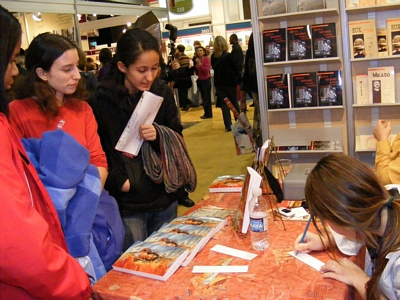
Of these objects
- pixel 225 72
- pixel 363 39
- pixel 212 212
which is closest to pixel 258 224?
pixel 212 212

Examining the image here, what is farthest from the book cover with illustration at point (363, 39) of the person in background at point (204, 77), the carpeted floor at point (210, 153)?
the person in background at point (204, 77)

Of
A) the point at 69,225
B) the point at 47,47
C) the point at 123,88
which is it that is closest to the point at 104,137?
the point at 123,88

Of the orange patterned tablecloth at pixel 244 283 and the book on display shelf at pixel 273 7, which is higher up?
the book on display shelf at pixel 273 7

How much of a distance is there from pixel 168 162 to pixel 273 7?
2.36 m

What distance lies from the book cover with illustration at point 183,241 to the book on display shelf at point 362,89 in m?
2.59

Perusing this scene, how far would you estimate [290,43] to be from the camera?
375cm

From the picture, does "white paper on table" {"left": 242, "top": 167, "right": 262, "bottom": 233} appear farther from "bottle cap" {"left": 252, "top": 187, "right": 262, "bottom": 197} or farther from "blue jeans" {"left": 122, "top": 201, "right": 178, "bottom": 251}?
"blue jeans" {"left": 122, "top": 201, "right": 178, "bottom": 251}

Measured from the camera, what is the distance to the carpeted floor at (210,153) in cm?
521

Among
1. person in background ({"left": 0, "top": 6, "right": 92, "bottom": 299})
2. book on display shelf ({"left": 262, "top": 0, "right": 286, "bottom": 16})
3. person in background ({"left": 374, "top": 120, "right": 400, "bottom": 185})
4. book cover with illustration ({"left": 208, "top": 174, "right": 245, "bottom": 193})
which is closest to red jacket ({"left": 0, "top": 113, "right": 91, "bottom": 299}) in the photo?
person in background ({"left": 0, "top": 6, "right": 92, "bottom": 299})

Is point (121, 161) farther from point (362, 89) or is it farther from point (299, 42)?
point (362, 89)

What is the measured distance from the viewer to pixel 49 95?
66.7 inches

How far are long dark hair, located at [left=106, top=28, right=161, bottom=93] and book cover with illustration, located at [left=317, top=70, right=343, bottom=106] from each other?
221cm

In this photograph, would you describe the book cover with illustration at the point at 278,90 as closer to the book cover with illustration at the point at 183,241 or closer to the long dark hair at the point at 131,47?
the long dark hair at the point at 131,47

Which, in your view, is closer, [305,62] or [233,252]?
[233,252]
